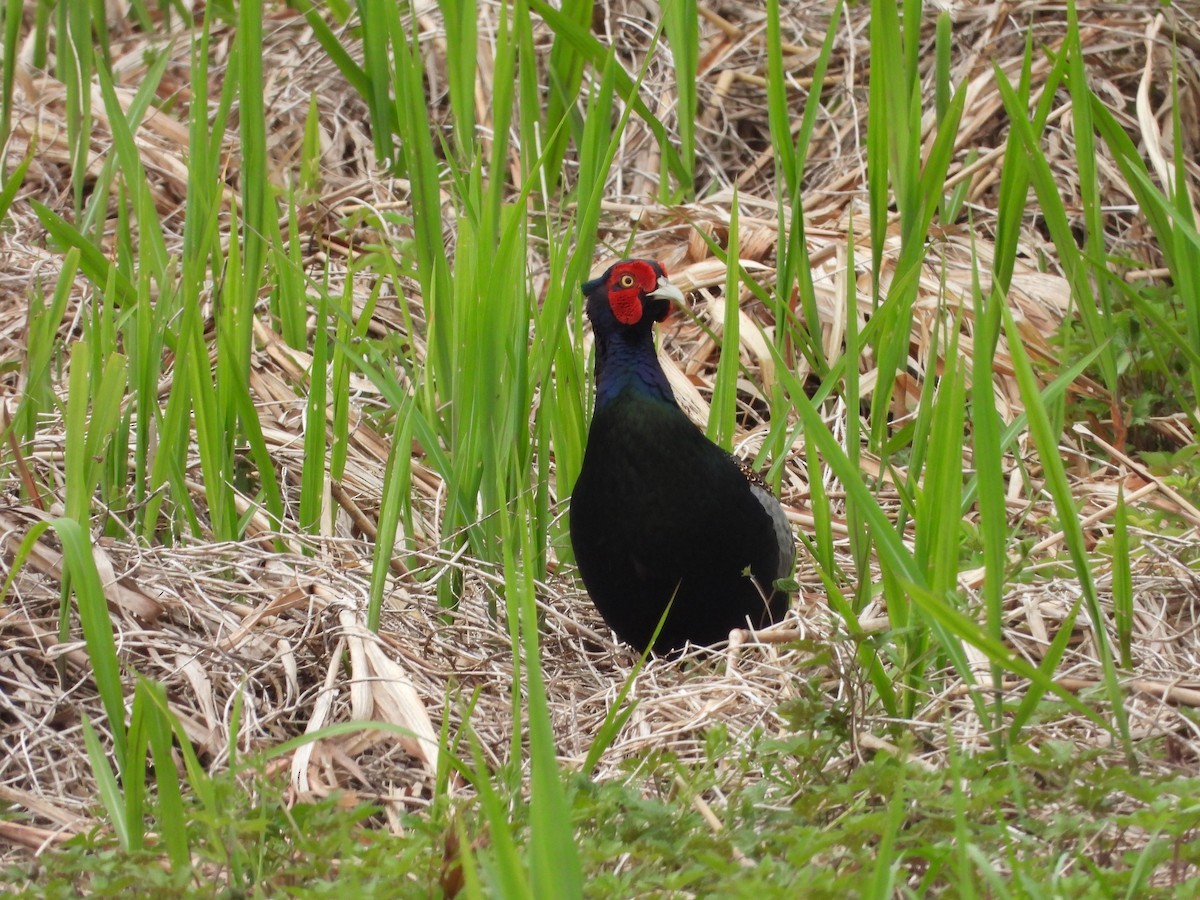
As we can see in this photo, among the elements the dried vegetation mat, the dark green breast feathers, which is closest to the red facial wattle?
the dark green breast feathers

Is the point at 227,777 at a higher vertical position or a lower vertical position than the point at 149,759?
higher

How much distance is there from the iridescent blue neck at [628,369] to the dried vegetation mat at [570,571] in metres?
0.22

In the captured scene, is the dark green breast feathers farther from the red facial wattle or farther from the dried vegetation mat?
the dried vegetation mat

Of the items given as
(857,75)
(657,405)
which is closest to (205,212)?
(657,405)

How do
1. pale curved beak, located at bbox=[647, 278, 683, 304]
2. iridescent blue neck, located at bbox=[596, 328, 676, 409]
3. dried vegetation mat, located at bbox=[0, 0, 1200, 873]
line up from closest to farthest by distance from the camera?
1. dried vegetation mat, located at bbox=[0, 0, 1200, 873]
2. iridescent blue neck, located at bbox=[596, 328, 676, 409]
3. pale curved beak, located at bbox=[647, 278, 683, 304]

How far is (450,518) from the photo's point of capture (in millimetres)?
3438

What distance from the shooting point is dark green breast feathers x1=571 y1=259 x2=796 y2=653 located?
3.49m

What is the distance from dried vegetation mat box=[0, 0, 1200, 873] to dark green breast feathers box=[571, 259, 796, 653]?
18 cm

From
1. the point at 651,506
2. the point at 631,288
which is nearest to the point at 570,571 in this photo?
the point at 651,506

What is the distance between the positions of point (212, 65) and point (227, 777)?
17.1ft

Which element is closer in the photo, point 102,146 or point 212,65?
point 102,146

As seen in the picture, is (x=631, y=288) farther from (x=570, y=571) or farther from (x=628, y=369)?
(x=570, y=571)

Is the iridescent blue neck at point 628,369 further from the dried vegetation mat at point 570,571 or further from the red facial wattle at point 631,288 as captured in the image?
the dried vegetation mat at point 570,571

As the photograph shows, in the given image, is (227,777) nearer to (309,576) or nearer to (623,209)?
(309,576)
